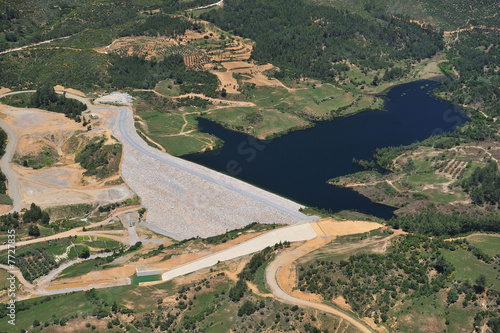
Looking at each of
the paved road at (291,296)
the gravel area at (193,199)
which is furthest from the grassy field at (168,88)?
the paved road at (291,296)

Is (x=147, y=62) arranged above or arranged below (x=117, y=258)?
above

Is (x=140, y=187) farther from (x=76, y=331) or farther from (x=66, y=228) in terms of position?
(x=76, y=331)

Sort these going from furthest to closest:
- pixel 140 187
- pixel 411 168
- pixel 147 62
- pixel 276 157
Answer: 1. pixel 147 62
2. pixel 276 157
3. pixel 411 168
4. pixel 140 187

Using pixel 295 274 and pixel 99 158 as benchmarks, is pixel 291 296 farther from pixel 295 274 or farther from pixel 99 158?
pixel 99 158

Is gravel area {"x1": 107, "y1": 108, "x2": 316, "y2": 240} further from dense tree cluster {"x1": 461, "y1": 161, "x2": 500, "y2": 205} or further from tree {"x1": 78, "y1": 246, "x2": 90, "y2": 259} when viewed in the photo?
dense tree cluster {"x1": 461, "y1": 161, "x2": 500, "y2": 205}

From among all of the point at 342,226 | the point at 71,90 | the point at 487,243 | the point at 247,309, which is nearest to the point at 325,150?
the point at 342,226

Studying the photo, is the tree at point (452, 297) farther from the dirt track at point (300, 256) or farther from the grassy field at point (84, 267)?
the grassy field at point (84, 267)

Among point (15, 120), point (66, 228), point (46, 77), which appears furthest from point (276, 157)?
point (46, 77)
